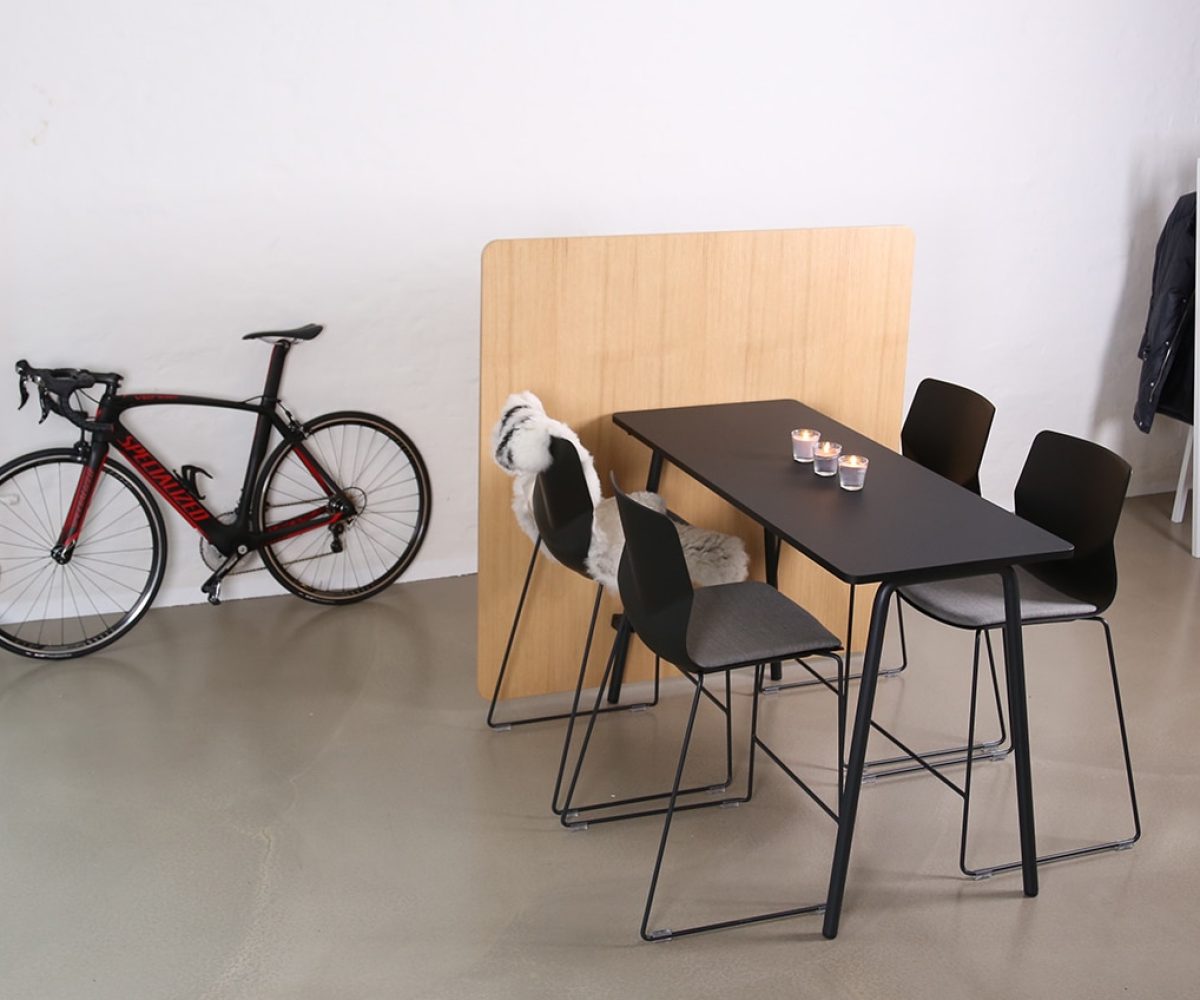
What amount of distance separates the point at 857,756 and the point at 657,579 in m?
0.54

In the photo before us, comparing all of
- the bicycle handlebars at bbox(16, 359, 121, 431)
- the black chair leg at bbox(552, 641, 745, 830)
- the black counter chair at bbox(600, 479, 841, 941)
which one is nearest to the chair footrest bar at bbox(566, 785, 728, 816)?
the black chair leg at bbox(552, 641, 745, 830)

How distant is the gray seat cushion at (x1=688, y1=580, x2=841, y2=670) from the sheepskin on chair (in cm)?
23

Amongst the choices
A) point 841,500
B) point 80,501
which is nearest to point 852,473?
point 841,500

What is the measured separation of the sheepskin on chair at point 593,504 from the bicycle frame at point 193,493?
1.04 meters

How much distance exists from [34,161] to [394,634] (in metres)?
1.73

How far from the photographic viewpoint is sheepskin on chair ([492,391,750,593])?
10.6ft

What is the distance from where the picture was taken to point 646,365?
3.65 m

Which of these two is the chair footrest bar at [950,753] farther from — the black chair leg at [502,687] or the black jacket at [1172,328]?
the black jacket at [1172,328]

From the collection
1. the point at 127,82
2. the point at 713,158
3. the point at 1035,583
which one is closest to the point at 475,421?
the point at 713,158

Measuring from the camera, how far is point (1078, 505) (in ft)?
10.3

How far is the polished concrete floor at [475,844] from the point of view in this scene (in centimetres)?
274

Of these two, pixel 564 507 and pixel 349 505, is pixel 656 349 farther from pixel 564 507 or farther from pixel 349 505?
pixel 349 505

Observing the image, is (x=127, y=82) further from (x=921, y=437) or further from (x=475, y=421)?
(x=921, y=437)

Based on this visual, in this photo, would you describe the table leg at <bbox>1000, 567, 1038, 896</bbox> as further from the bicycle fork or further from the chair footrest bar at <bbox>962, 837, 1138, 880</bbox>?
the bicycle fork
